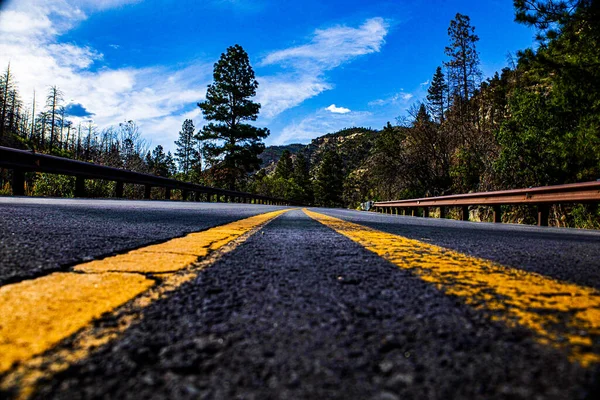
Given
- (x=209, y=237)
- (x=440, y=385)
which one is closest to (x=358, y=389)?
(x=440, y=385)

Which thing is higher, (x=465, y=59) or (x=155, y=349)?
(x=465, y=59)

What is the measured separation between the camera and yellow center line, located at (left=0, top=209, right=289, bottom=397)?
0.73 metres

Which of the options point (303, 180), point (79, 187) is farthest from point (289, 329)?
point (303, 180)

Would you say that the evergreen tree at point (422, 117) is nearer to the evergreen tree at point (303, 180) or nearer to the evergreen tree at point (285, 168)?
the evergreen tree at point (303, 180)

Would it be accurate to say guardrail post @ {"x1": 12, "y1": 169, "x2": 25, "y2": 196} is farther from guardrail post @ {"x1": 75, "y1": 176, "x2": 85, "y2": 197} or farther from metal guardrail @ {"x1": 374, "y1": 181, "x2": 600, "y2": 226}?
metal guardrail @ {"x1": 374, "y1": 181, "x2": 600, "y2": 226}

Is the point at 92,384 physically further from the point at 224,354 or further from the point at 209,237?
the point at 209,237

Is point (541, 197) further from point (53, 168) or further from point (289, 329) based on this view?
point (53, 168)

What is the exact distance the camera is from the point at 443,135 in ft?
64.0

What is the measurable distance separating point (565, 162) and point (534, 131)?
55.9 inches

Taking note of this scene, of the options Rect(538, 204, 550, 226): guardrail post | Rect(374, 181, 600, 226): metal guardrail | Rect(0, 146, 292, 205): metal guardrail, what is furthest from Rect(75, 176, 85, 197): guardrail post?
Rect(538, 204, 550, 226): guardrail post

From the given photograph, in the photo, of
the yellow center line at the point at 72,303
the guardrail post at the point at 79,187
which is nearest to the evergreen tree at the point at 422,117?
the guardrail post at the point at 79,187

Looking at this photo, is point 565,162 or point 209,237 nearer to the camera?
point 209,237

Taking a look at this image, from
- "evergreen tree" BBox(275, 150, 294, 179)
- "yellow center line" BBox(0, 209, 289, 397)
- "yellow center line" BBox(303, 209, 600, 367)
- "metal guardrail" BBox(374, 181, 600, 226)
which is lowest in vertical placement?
"yellow center line" BBox(0, 209, 289, 397)

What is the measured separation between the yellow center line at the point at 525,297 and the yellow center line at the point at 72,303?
3.66ft
